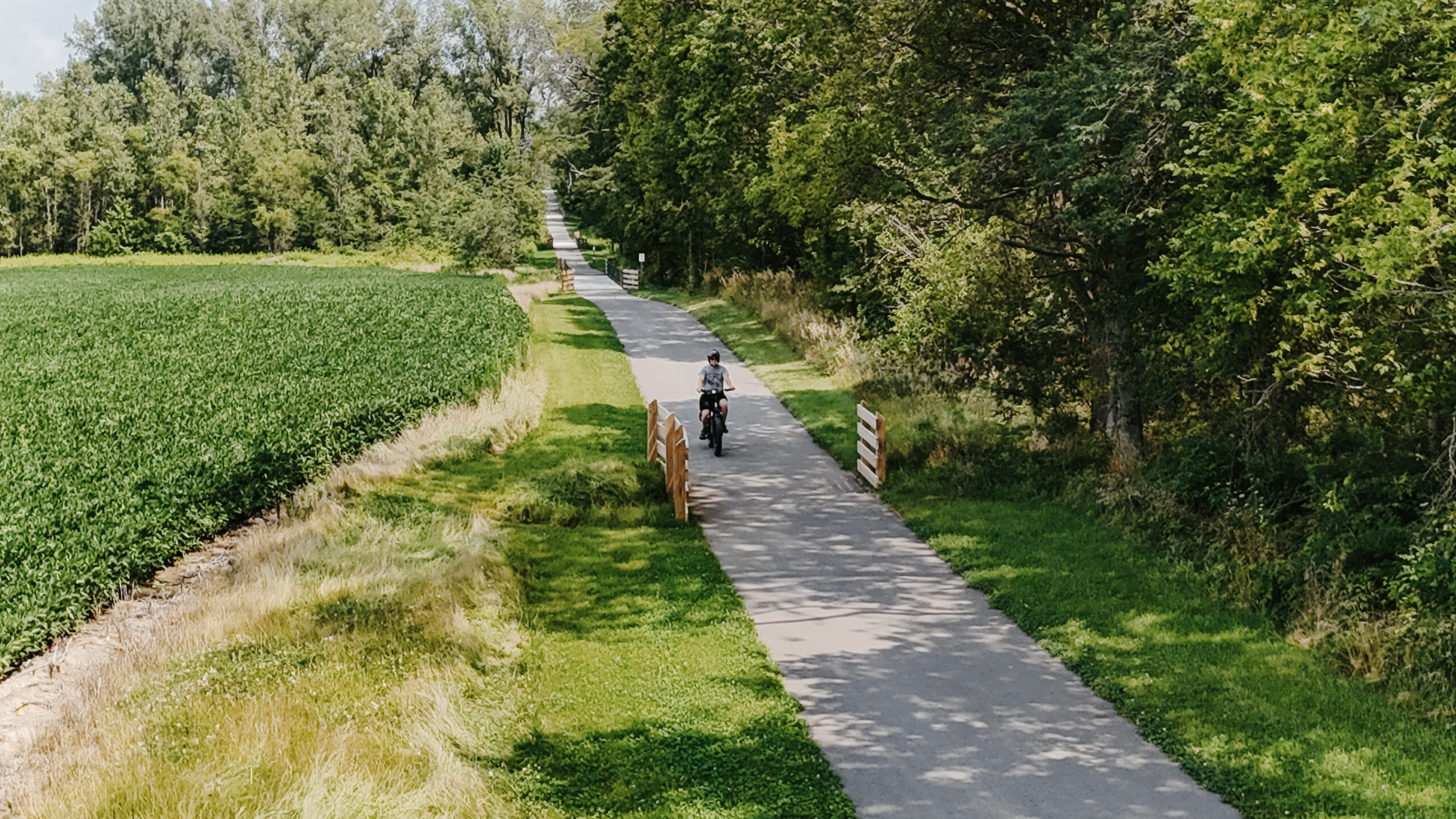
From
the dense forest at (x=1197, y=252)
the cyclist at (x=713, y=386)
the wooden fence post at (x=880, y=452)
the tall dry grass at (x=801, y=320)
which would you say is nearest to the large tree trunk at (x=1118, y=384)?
the dense forest at (x=1197, y=252)

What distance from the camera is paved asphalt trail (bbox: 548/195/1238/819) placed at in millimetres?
8133

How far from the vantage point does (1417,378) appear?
10.4 meters

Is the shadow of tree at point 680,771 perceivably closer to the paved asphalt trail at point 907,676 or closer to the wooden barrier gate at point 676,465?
the paved asphalt trail at point 907,676

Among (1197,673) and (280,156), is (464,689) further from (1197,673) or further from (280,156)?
(280,156)

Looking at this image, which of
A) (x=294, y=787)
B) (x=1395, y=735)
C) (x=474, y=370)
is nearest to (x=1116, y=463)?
(x=1395, y=735)

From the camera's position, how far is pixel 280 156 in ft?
305

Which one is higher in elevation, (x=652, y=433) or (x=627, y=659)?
(x=652, y=433)

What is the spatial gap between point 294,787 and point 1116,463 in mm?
12237

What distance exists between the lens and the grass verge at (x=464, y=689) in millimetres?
7840

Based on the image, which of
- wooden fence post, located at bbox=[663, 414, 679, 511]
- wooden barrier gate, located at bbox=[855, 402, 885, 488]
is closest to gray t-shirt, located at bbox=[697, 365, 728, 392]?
wooden barrier gate, located at bbox=[855, 402, 885, 488]

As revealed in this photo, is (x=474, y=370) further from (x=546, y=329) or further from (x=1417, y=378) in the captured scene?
(x=1417, y=378)

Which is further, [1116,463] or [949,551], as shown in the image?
[1116,463]

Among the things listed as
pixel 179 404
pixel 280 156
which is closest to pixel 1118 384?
pixel 179 404

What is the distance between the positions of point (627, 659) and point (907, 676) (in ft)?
8.50
